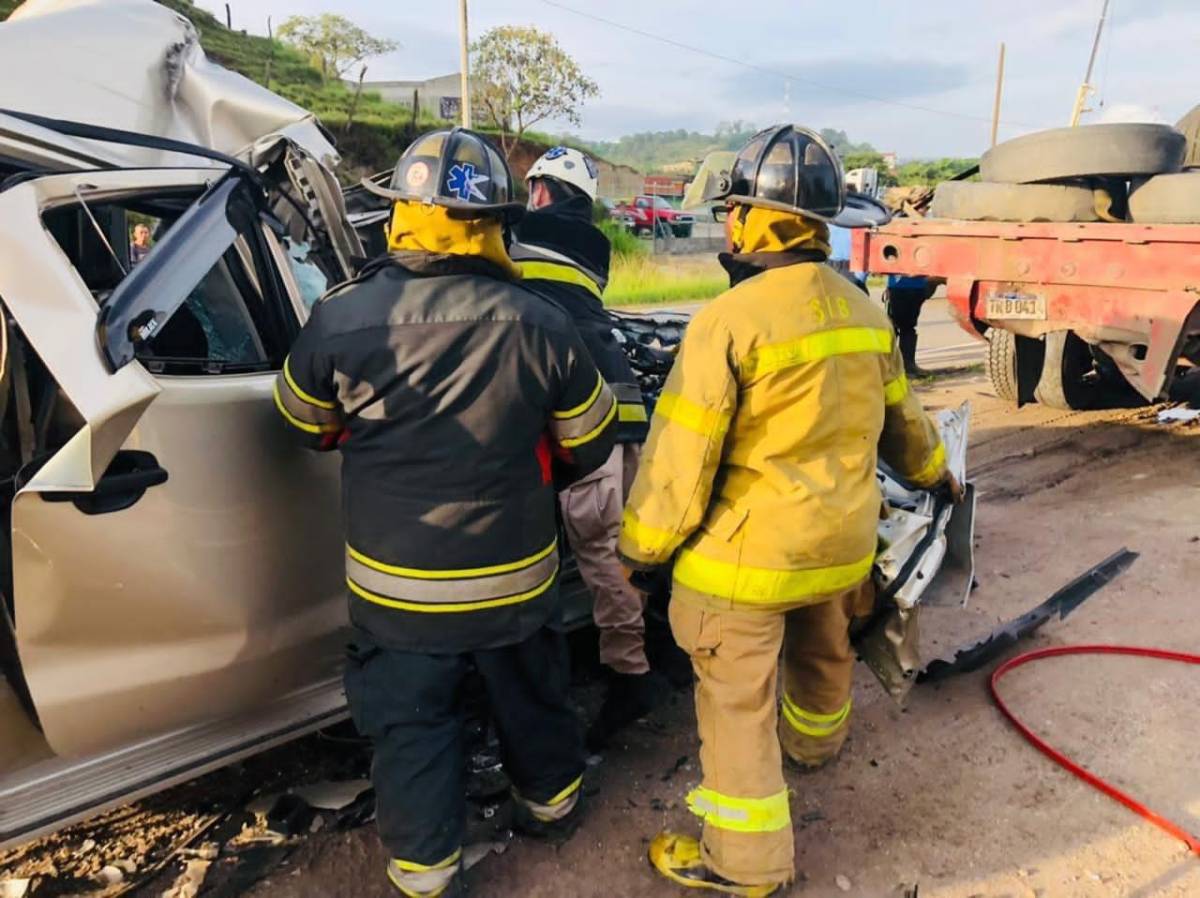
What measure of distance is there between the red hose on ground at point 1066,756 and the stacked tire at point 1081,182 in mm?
3144

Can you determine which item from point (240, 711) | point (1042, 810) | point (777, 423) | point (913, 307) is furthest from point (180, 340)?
point (913, 307)

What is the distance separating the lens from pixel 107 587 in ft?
6.69

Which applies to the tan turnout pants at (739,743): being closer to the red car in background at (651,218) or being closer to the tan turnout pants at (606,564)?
the tan turnout pants at (606,564)

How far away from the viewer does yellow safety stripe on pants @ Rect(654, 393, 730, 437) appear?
229cm

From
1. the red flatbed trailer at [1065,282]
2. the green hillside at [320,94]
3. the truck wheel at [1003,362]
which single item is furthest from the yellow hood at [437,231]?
the green hillside at [320,94]

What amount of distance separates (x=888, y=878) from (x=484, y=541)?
1437mm

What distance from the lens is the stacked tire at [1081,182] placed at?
5918 millimetres

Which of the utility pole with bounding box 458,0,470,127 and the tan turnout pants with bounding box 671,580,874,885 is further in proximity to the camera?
the utility pole with bounding box 458,0,470,127

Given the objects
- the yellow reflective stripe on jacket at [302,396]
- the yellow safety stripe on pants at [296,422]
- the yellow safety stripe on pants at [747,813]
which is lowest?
the yellow safety stripe on pants at [747,813]

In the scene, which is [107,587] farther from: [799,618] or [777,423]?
[799,618]

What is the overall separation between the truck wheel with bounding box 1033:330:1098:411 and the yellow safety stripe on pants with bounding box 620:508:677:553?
5674 mm

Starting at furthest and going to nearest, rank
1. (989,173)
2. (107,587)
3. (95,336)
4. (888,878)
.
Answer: (989,173)
(888,878)
(107,587)
(95,336)

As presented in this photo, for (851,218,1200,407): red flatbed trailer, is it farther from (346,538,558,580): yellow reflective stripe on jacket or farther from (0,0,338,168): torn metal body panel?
(346,538,558,580): yellow reflective stripe on jacket

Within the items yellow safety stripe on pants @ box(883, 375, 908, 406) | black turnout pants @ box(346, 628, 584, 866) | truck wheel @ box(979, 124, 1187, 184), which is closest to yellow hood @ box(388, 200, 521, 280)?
black turnout pants @ box(346, 628, 584, 866)
